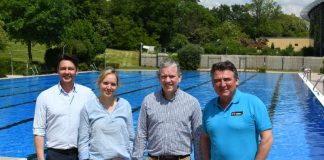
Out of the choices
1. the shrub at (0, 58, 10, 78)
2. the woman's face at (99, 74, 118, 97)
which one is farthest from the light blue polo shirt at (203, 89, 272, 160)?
the shrub at (0, 58, 10, 78)

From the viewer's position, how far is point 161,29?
65875 mm

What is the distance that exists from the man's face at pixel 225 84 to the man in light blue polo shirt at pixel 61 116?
1.13 m

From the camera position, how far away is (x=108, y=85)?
3.53 metres

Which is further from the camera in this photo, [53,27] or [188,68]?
[188,68]

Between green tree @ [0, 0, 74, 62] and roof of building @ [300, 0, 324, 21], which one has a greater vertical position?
roof of building @ [300, 0, 324, 21]

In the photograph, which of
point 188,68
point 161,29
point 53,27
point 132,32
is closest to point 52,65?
point 53,27

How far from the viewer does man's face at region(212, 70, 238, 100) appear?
310 cm

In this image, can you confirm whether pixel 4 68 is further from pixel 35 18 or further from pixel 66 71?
pixel 66 71

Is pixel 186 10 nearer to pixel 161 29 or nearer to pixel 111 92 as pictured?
pixel 161 29

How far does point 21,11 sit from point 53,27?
2763 millimetres

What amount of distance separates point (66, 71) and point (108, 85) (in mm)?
406

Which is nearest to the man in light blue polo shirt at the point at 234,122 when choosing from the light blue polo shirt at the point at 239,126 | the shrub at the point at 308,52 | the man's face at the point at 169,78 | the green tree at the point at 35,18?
the light blue polo shirt at the point at 239,126

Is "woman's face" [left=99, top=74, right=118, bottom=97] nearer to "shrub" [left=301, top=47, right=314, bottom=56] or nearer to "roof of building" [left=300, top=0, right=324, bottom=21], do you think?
"roof of building" [left=300, top=0, right=324, bottom=21]

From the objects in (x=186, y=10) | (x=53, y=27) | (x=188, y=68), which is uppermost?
(x=186, y=10)
